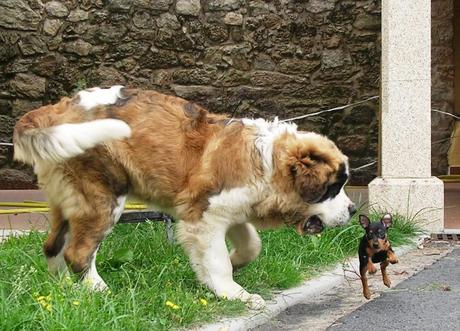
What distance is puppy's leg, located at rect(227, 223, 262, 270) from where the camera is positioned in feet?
17.3

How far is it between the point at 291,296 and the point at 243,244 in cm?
44

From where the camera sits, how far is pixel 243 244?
5293 mm

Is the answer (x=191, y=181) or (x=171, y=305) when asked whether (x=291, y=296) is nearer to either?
(x=191, y=181)

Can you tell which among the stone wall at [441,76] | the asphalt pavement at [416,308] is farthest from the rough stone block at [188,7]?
the asphalt pavement at [416,308]

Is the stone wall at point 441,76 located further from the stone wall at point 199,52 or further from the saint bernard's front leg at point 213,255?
the saint bernard's front leg at point 213,255

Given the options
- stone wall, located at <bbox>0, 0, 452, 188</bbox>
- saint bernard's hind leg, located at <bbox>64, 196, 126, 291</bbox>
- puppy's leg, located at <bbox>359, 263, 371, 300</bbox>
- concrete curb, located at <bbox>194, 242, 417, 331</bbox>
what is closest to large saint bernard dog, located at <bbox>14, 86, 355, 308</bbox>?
saint bernard's hind leg, located at <bbox>64, 196, 126, 291</bbox>

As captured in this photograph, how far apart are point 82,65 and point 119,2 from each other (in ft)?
3.35

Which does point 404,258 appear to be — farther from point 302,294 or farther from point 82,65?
point 82,65

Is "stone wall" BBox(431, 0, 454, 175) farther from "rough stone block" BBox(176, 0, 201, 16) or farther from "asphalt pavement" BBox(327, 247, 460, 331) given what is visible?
"asphalt pavement" BBox(327, 247, 460, 331)

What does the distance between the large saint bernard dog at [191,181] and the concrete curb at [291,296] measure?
0.14 meters

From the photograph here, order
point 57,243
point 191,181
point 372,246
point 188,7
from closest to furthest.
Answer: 1. point 191,181
2. point 57,243
3. point 372,246
4. point 188,7

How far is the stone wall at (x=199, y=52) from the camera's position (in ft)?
39.2

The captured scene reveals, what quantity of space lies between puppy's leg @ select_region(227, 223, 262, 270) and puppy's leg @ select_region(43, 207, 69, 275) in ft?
3.27

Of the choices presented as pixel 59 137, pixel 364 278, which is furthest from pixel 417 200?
pixel 59 137
